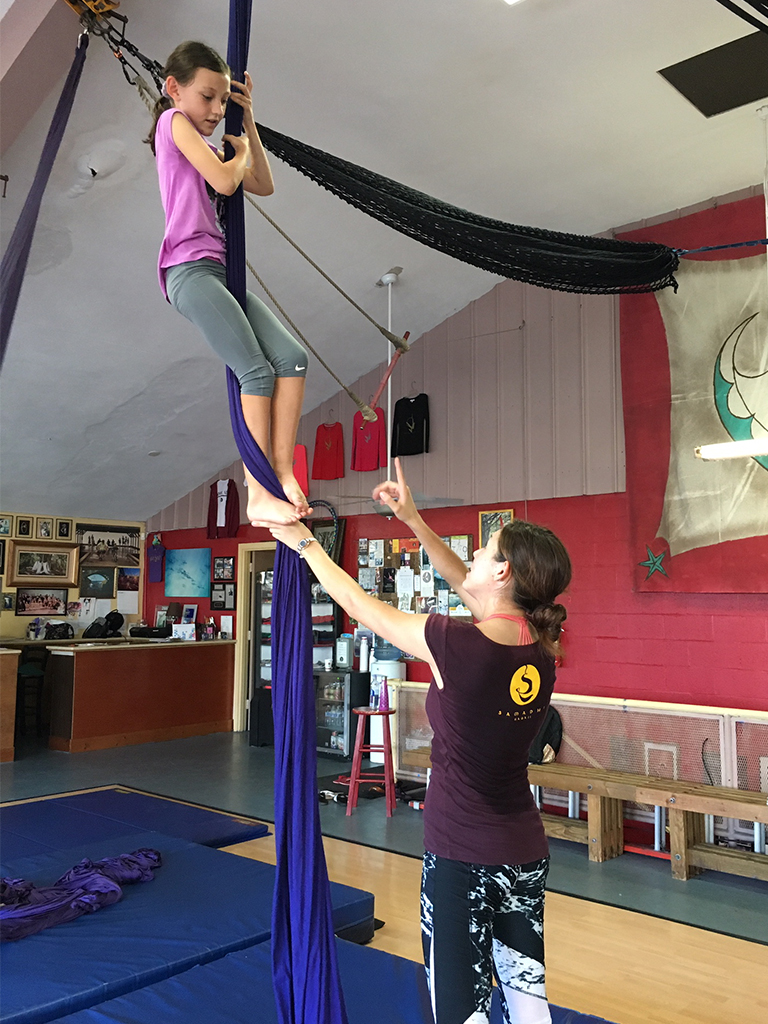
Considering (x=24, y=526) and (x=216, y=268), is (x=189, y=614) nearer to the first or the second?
(x=24, y=526)

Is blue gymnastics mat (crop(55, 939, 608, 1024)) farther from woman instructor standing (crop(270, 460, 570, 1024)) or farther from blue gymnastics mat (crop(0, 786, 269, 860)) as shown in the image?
blue gymnastics mat (crop(0, 786, 269, 860))

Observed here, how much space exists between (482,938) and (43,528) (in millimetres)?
8344

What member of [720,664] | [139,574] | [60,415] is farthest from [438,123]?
[139,574]

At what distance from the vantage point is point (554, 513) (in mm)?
6227

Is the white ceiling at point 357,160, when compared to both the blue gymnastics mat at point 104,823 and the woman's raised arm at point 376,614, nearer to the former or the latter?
the woman's raised arm at point 376,614

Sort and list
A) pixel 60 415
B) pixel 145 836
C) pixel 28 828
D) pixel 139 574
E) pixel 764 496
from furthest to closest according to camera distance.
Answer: pixel 139 574
pixel 60 415
pixel 764 496
pixel 28 828
pixel 145 836

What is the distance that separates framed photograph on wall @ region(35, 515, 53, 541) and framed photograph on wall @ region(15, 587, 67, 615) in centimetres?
59

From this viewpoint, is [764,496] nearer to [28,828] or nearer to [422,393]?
[422,393]


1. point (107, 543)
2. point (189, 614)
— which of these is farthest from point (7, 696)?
point (107, 543)

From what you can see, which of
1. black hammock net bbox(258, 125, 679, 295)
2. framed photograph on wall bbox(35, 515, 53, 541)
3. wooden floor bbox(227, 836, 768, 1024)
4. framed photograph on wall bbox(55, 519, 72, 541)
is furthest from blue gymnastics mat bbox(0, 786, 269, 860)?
framed photograph on wall bbox(55, 519, 72, 541)

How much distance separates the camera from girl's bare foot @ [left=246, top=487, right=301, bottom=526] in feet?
6.37

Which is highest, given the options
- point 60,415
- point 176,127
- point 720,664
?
point 60,415

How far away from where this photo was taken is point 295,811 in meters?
1.91

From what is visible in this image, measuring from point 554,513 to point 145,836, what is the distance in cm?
370
